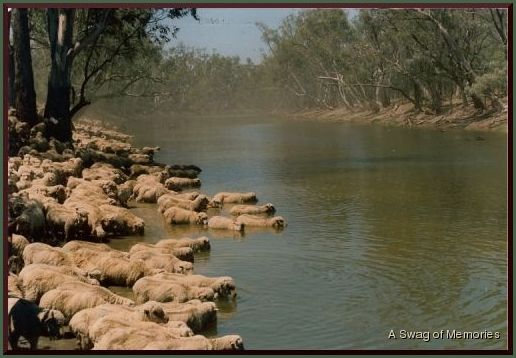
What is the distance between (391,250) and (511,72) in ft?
15.2

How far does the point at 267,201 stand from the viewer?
64.9ft

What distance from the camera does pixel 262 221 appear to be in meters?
15.8

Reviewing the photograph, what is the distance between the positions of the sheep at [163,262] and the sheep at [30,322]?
9.36 feet

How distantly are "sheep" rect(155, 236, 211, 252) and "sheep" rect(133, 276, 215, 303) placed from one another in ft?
9.12

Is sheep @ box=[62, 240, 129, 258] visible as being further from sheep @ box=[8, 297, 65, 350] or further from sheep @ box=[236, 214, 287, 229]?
sheep @ box=[236, 214, 287, 229]

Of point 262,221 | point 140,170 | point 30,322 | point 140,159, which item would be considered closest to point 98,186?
point 262,221

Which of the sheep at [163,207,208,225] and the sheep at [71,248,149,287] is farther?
Result: the sheep at [163,207,208,225]

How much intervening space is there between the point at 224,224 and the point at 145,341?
26.2ft

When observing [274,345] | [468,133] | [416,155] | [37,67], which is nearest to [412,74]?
[468,133]

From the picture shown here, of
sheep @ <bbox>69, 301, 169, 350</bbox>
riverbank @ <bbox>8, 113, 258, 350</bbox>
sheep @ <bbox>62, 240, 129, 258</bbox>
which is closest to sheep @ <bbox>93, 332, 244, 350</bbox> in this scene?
riverbank @ <bbox>8, 113, 258, 350</bbox>

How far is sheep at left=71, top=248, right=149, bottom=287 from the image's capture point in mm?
10867

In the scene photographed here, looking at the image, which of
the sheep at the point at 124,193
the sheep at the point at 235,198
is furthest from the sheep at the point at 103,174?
the sheep at the point at 235,198

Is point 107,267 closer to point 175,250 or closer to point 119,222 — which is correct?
point 175,250

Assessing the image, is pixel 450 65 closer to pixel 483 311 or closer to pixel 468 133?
pixel 468 133
